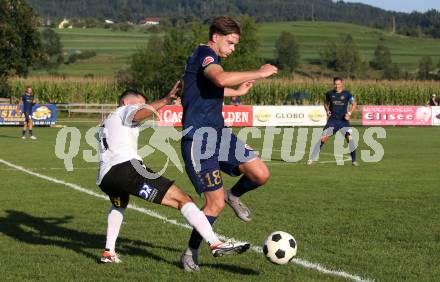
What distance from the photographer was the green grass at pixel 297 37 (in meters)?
136

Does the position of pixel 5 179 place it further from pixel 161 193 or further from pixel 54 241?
pixel 161 193

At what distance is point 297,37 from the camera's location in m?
167

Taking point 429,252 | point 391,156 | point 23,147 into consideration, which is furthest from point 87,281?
point 23,147

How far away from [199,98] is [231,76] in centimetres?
67

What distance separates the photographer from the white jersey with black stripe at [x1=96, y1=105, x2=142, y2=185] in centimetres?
837

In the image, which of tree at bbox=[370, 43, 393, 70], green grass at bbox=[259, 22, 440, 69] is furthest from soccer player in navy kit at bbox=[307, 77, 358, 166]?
green grass at bbox=[259, 22, 440, 69]

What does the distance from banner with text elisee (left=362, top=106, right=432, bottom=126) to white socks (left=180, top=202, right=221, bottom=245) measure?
4000cm

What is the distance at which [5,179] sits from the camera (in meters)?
17.4

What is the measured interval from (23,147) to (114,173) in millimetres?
19624

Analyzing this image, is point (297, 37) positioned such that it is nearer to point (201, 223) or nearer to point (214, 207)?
point (214, 207)

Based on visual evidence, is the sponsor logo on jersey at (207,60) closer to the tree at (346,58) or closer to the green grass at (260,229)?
the green grass at (260,229)

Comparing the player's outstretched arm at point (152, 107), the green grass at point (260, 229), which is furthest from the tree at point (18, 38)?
the player's outstretched arm at point (152, 107)

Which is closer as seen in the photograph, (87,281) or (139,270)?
(87,281)

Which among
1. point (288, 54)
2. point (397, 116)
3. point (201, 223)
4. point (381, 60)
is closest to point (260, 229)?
point (201, 223)
